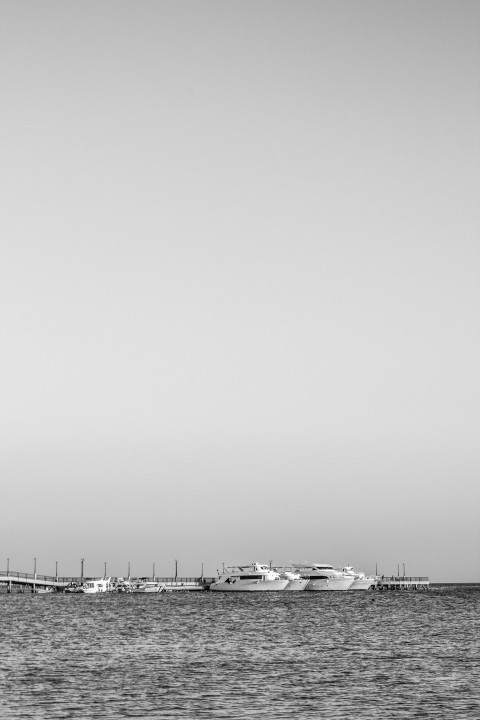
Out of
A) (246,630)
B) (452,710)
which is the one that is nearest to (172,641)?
(246,630)

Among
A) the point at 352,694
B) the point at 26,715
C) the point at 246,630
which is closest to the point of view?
the point at 26,715

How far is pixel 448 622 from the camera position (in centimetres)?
11075

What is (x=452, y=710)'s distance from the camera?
4619 centimetres

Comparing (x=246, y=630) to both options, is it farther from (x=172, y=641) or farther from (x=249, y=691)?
(x=249, y=691)

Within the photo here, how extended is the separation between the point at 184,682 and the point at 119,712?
10254 mm

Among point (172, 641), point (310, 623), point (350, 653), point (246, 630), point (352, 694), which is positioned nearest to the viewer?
point (352, 694)

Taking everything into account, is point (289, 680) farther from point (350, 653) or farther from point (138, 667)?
point (350, 653)

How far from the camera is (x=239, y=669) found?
6081 cm

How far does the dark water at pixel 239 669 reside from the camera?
4647 cm

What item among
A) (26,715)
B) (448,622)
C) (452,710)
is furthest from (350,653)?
(448,622)

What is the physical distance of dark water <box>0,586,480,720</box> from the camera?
46469mm

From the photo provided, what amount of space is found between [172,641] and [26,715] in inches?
1535

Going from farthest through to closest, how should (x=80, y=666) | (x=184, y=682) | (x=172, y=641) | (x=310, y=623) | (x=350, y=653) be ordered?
1. (x=310, y=623)
2. (x=172, y=641)
3. (x=350, y=653)
4. (x=80, y=666)
5. (x=184, y=682)

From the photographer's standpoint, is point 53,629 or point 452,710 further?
point 53,629
